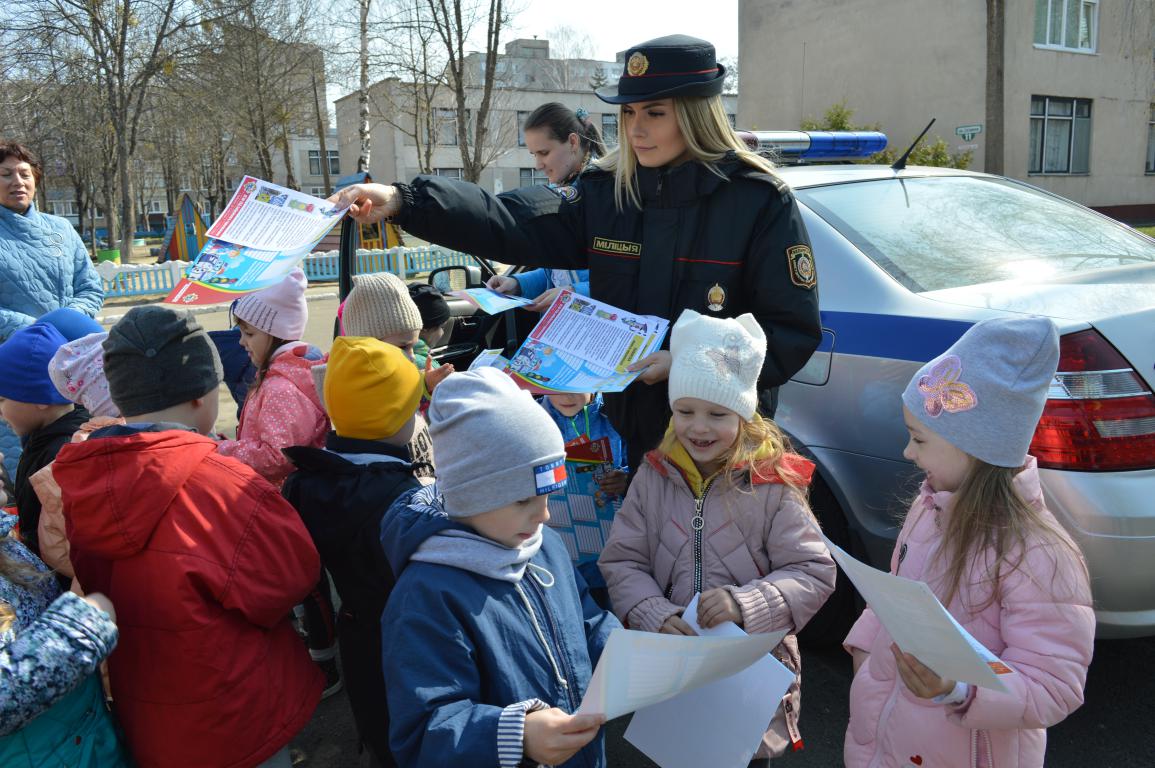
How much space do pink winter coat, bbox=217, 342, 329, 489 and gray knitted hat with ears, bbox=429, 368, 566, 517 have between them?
48.6 inches

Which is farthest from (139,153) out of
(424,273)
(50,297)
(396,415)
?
(396,415)

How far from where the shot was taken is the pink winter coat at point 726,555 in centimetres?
201

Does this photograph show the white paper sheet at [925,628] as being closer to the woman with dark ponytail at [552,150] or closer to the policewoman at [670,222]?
the policewoman at [670,222]

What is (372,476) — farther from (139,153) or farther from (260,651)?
(139,153)

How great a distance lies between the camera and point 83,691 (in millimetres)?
1748

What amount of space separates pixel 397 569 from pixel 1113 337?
2.00 meters

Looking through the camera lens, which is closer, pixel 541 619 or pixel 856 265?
pixel 541 619

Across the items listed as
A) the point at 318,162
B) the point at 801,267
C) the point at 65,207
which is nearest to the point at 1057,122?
the point at 801,267

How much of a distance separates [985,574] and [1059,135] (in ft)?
84.8

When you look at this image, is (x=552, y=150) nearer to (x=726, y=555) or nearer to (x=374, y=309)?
(x=374, y=309)

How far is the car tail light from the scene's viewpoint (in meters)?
2.24

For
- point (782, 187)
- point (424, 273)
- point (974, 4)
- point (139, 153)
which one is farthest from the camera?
A: point (139, 153)

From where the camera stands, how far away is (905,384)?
Result: 2.65 meters

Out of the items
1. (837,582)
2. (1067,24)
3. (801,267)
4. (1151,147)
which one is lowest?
(837,582)
